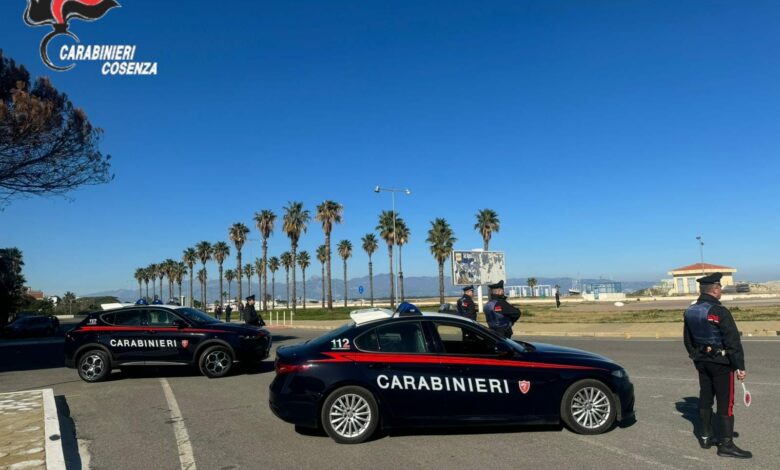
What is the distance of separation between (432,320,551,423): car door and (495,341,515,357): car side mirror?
2cm

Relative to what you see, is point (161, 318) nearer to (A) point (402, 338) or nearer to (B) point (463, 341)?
(A) point (402, 338)

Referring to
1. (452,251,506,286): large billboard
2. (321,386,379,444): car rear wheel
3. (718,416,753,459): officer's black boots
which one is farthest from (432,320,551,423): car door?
(452,251,506,286): large billboard

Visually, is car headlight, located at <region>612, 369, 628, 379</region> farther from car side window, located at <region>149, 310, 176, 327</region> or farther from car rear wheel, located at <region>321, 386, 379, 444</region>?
car side window, located at <region>149, 310, 176, 327</region>

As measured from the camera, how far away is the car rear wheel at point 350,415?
611 cm

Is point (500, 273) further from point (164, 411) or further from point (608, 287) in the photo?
point (608, 287)

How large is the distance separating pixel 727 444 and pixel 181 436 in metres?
5.98

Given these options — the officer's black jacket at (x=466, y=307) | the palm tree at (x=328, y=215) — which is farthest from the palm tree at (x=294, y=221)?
the officer's black jacket at (x=466, y=307)

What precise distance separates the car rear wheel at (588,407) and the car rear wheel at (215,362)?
7.49 meters

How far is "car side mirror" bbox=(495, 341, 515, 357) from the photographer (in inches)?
250

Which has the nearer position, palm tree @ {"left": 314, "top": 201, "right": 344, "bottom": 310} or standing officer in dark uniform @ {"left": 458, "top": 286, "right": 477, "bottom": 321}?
standing officer in dark uniform @ {"left": 458, "top": 286, "right": 477, "bottom": 321}

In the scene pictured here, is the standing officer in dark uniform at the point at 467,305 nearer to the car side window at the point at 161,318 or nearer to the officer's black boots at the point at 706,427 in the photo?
the car side window at the point at 161,318

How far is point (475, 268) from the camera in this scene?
1545 inches

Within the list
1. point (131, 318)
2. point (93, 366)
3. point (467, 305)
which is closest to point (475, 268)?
point (467, 305)

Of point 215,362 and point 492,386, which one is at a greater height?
point 492,386
